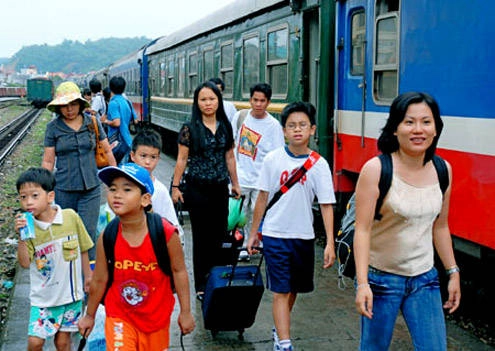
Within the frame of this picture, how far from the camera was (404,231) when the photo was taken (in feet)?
10.3

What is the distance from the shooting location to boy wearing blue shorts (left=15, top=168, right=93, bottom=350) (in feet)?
12.8

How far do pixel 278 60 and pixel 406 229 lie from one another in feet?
20.2

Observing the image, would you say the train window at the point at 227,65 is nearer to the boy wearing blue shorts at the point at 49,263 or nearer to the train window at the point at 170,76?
the train window at the point at 170,76

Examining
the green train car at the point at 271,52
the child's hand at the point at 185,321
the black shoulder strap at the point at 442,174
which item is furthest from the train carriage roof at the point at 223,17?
the child's hand at the point at 185,321

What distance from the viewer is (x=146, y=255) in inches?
129

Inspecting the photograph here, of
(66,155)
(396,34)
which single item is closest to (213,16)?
(396,34)

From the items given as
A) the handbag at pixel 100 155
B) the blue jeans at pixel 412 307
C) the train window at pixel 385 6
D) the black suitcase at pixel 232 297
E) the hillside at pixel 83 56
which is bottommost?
the black suitcase at pixel 232 297

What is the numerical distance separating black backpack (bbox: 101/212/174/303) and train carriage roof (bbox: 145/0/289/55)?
5.84m

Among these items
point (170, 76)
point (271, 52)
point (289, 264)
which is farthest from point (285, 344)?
point (170, 76)

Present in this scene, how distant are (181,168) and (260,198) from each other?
4.10ft

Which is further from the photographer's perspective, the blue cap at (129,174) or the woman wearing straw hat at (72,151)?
the woman wearing straw hat at (72,151)

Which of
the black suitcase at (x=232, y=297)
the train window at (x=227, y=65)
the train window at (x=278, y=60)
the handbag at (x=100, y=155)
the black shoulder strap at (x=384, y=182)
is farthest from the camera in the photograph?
the train window at (x=227, y=65)

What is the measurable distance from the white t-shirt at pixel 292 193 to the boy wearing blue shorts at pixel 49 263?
3.91 feet

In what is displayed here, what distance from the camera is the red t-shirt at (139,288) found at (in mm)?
3275
